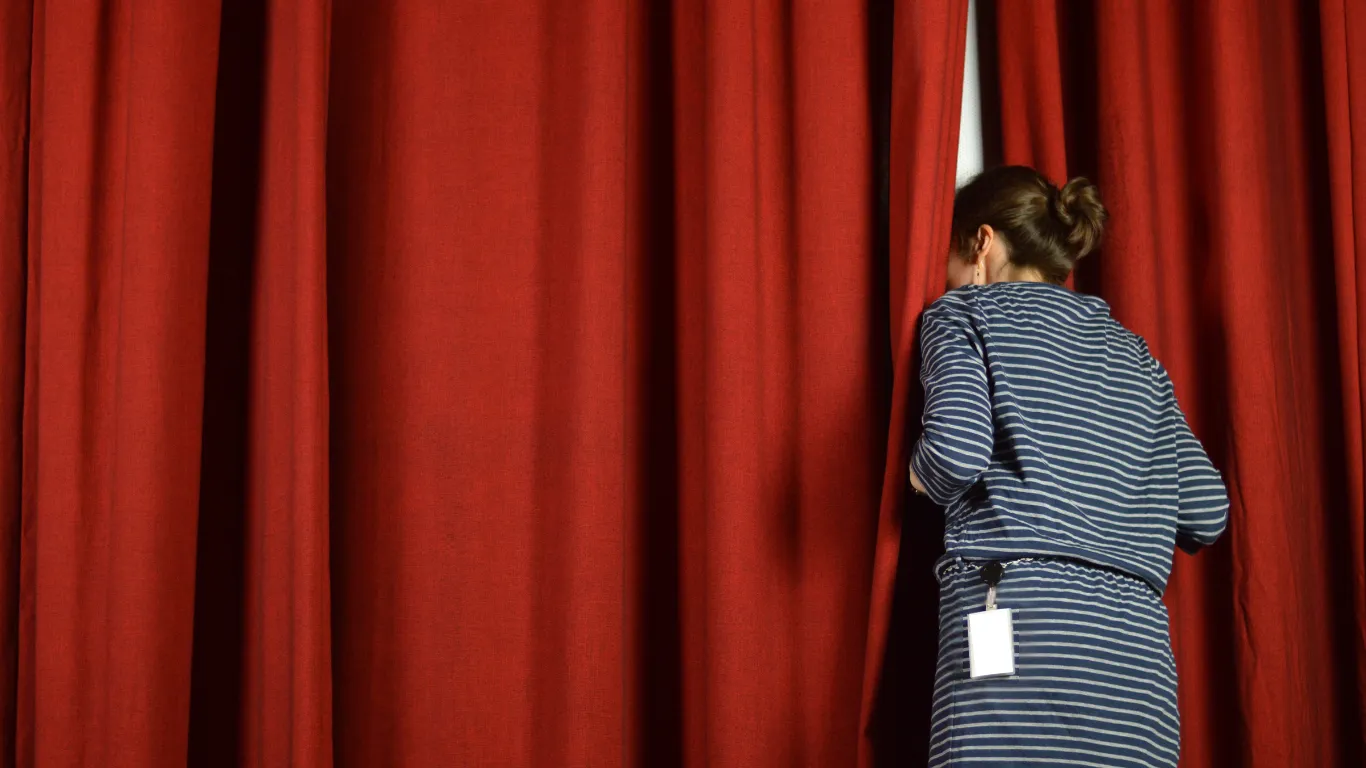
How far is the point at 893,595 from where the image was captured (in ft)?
6.11

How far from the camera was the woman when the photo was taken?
156cm

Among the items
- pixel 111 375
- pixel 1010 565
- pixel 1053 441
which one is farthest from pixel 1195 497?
pixel 111 375

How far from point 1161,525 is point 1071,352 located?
0.29m

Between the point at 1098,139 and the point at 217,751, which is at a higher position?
the point at 1098,139

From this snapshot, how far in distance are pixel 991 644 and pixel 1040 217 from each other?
69 centimetres

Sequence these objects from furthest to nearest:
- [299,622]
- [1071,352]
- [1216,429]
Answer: [1216,429] → [1071,352] → [299,622]

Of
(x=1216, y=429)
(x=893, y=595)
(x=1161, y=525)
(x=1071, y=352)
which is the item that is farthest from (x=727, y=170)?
(x=1216, y=429)

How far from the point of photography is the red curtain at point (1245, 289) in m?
2.09

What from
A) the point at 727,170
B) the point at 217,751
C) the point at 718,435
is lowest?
the point at 217,751

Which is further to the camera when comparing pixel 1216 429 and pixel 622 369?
pixel 1216 429

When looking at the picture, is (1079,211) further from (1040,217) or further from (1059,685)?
(1059,685)

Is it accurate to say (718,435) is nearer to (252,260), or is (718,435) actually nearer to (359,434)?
(359,434)

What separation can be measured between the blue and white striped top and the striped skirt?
0.16 feet

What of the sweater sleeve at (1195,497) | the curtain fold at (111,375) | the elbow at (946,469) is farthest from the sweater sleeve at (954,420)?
the curtain fold at (111,375)
